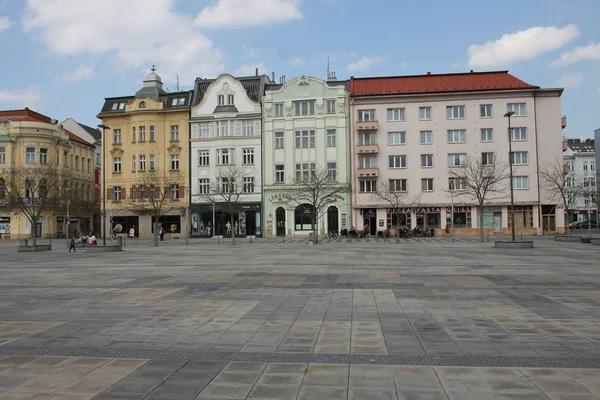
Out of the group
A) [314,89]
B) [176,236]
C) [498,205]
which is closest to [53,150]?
[176,236]

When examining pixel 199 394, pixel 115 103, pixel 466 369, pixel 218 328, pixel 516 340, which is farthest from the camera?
pixel 115 103

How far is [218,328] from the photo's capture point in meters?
8.30

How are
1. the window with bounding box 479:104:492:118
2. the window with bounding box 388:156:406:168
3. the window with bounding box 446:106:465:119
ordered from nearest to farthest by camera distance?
the window with bounding box 479:104:492:118 → the window with bounding box 446:106:465:119 → the window with bounding box 388:156:406:168

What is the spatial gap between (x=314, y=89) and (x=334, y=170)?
9.53m

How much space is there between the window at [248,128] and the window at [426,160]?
64.6 ft

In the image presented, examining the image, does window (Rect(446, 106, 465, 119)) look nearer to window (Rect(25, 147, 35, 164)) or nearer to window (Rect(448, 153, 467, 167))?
window (Rect(448, 153, 467, 167))

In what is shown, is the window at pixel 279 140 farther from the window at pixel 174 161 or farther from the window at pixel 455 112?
the window at pixel 455 112

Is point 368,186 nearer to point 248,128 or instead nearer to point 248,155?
point 248,155

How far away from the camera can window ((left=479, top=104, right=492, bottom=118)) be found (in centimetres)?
5400

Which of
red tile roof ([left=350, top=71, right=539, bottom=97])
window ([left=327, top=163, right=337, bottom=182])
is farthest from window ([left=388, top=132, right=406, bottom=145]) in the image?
window ([left=327, top=163, right=337, bottom=182])

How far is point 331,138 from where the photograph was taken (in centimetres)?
5634

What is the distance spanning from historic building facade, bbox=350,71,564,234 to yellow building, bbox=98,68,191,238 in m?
20.6

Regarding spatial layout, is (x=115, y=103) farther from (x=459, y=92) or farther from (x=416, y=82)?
(x=459, y=92)

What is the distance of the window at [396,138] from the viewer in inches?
2185
